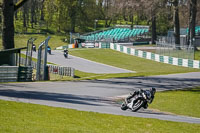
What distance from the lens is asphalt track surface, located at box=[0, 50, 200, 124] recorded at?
1595 cm

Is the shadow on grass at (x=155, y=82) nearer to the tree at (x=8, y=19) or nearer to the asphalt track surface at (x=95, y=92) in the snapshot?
the asphalt track surface at (x=95, y=92)

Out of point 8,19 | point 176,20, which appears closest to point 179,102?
point 8,19

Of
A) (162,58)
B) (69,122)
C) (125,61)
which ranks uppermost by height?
(69,122)

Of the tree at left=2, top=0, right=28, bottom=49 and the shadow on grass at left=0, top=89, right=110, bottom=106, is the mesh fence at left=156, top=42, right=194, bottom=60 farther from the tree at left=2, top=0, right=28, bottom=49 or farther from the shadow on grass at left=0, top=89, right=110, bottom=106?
the shadow on grass at left=0, top=89, right=110, bottom=106

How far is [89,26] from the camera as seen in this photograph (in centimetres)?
9144

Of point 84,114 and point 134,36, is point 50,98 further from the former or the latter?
point 134,36

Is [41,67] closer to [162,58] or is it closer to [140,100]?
[140,100]

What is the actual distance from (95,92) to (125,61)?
28.2m

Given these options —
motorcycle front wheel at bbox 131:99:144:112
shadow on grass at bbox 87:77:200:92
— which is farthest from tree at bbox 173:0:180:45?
motorcycle front wheel at bbox 131:99:144:112

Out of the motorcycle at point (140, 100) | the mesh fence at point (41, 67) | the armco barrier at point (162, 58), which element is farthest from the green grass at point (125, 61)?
the motorcycle at point (140, 100)

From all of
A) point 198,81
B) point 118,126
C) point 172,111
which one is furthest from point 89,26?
point 118,126

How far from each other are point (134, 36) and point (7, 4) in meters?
46.5

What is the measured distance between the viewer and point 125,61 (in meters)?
49.8

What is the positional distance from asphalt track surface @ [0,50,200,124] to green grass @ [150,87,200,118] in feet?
4.73
